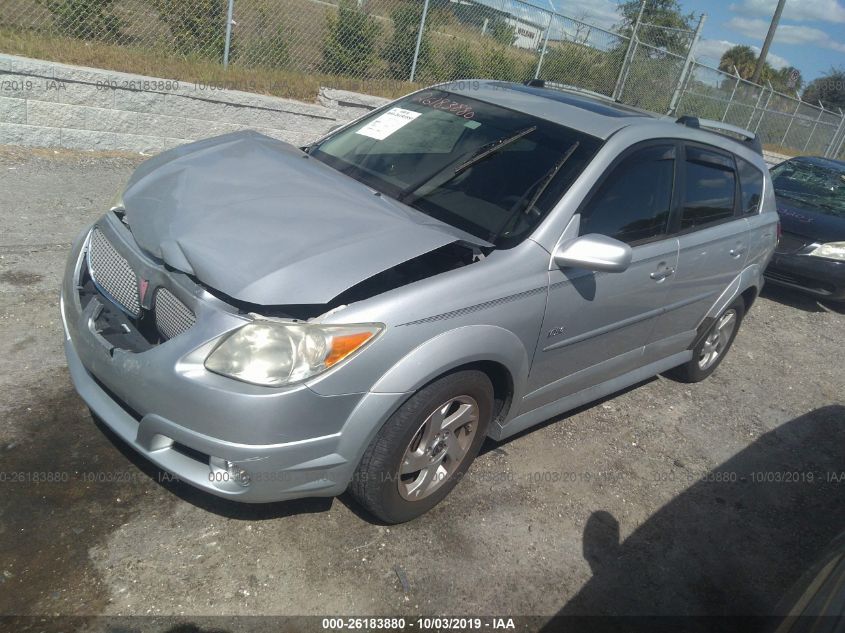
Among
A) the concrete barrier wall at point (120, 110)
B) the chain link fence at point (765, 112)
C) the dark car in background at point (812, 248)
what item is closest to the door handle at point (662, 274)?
the dark car in background at point (812, 248)

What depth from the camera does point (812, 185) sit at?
8.98 metres

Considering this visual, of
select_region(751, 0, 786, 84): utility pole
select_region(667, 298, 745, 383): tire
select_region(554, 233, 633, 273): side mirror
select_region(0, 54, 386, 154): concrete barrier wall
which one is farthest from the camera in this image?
select_region(751, 0, 786, 84): utility pole

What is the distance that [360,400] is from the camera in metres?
2.51

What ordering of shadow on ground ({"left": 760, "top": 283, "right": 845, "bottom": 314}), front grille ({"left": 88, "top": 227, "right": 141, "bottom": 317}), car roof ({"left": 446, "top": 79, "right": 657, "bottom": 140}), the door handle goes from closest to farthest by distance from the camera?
1. front grille ({"left": 88, "top": 227, "right": 141, "bottom": 317})
2. car roof ({"left": 446, "top": 79, "right": 657, "bottom": 140})
3. the door handle
4. shadow on ground ({"left": 760, "top": 283, "right": 845, "bottom": 314})

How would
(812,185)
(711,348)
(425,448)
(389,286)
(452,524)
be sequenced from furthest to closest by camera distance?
1. (812,185)
2. (711,348)
3. (452,524)
4. (425,448)
5. (389,286)

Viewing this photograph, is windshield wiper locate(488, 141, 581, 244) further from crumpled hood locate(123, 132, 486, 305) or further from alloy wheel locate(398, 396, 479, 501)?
alloy wheel locate(398, 396, 479, 501)

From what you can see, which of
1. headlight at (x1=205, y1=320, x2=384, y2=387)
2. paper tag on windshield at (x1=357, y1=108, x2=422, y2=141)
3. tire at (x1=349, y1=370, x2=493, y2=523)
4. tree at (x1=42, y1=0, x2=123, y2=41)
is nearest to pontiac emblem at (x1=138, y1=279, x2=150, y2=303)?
headlight at (x1=205, y1=320, x2=384, y2=387)

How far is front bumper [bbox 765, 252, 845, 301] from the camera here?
24.5 ft

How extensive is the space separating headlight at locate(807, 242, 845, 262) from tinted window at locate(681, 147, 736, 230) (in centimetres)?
384

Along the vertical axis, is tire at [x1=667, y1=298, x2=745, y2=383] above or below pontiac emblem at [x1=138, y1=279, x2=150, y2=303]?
below

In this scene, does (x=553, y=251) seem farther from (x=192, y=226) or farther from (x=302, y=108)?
(x=302, y=108)

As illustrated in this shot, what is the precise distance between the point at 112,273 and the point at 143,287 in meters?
0.33

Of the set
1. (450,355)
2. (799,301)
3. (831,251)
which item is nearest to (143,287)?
(450,355)

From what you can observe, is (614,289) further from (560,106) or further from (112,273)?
(112,273)
